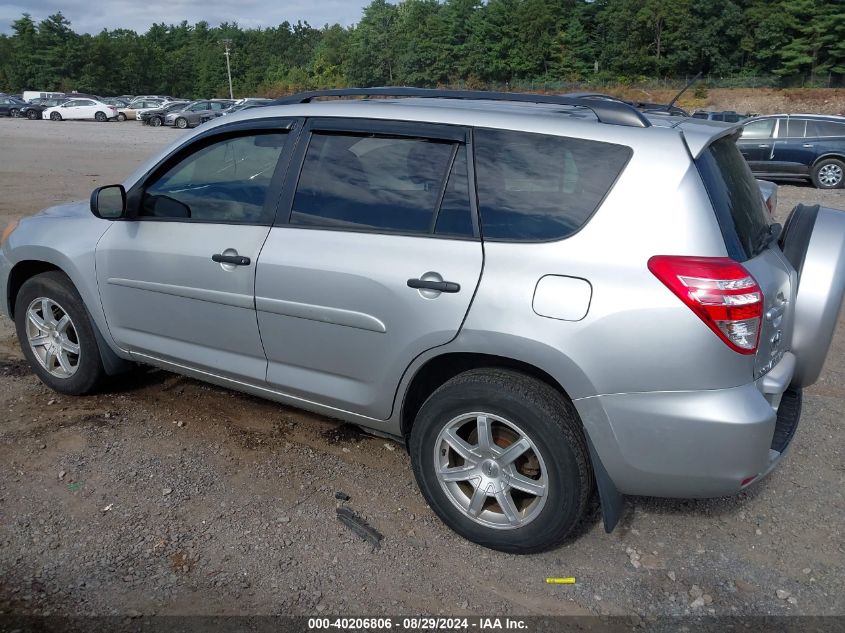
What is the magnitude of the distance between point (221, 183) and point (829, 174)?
1598 centimetres

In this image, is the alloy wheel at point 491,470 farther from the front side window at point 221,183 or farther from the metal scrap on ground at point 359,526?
the front side window at point 221,183

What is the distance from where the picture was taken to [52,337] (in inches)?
185

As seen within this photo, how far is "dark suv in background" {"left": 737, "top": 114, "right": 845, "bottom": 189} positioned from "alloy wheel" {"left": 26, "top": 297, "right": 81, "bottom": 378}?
15.3 meters

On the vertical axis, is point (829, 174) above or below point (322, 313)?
below

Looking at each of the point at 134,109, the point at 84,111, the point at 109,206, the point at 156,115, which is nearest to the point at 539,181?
the point at 109,206

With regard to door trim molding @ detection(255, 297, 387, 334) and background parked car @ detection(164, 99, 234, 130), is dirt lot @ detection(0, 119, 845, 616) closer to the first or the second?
door trim molding @ detection(255, 297, 387, 334)

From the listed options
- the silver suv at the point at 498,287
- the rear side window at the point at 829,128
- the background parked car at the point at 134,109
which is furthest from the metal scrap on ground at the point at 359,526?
the background parked car at the point at 134,109

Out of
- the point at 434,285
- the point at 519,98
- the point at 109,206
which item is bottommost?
the point at 434,285

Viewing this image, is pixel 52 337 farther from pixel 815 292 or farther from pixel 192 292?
pixel 815 292

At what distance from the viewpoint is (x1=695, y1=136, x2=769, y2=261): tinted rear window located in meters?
2.91

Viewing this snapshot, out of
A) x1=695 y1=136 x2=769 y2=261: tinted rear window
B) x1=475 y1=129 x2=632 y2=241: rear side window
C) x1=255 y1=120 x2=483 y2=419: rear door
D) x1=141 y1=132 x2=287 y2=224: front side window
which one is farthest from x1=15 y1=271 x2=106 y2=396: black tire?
x1=695 y1=136 x2=769 y2=261: tinted rear window

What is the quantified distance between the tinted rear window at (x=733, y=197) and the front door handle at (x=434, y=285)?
1041 millimetres

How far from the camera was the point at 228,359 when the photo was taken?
3.97 m

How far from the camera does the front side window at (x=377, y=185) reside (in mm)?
3328
